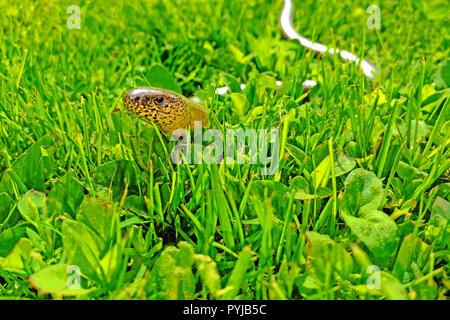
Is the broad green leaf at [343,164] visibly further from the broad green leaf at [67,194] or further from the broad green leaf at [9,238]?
the broad green leaf at [9,238]

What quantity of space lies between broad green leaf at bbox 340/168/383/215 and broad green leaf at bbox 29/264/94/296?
718mm

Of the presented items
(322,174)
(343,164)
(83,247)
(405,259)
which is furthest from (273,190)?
(83,247)

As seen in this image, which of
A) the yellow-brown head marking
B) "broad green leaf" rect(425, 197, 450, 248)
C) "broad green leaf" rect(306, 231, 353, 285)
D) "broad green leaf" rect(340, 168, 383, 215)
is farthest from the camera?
the yellow-brown head marking

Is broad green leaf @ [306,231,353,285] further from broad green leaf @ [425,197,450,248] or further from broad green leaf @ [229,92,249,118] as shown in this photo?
broad green leaf @ [229,92,249,118]

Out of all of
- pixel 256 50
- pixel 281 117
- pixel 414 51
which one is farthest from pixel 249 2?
pixel 281 117

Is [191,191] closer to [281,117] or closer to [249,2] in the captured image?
[281,117]

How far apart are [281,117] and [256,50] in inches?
41.5

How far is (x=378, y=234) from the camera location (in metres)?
1.13

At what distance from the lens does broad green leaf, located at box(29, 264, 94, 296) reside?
99 centimetres

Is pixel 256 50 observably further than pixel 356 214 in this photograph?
Yes

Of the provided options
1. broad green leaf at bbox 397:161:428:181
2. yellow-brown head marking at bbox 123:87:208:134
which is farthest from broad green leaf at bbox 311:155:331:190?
yellow-brown head marking at bbox 123:87:208:134

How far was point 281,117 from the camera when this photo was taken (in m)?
1.69

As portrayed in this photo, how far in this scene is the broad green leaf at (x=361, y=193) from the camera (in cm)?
128
